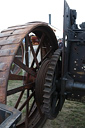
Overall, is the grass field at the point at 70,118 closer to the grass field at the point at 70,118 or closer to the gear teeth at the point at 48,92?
the grass field at the point at 70,118

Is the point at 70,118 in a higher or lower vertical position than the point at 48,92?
lower

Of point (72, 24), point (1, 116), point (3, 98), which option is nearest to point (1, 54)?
point (3, 98)

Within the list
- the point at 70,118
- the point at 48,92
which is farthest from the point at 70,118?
the point at 48,92

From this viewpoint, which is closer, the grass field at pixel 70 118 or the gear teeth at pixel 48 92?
the gear teeth at pixel 48 92

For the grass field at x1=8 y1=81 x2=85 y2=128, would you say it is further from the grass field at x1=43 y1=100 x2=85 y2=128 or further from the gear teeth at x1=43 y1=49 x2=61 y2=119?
the gear teeth at x1=43 y1=49 x2=61 y2=119

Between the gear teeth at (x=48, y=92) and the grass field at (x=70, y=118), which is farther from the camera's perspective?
the grass field at (x=70, y=118)

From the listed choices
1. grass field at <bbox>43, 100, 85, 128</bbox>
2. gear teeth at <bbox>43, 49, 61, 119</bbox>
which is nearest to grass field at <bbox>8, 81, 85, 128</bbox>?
grass field at <bbox>43, 100, 85, 128</bbox>

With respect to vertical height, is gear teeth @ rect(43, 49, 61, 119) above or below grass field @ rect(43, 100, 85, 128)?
above

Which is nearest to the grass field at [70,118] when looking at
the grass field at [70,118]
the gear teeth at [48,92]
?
the grass field at [70,118]

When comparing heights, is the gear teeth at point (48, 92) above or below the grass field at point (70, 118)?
above

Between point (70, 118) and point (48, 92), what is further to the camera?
point (70, 118)

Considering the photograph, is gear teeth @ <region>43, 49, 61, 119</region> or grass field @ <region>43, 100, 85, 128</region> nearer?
gear teeth @ <region>43, 49, 61, 119</region>

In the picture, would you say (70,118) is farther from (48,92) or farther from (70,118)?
(48,92)

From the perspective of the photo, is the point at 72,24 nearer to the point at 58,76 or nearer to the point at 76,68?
the point at 76,68
